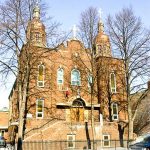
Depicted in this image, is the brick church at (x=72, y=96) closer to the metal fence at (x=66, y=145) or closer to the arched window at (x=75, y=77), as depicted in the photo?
the arched window at (x=75, y=77)

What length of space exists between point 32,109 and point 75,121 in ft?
17.5

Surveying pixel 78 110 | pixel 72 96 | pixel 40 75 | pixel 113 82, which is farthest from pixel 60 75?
pixel 113 82

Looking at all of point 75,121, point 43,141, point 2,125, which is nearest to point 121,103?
point 75,121

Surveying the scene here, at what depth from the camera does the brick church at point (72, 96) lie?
36.0 m

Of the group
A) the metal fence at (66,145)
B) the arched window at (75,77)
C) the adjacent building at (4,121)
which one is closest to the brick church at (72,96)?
Answer: the arched window at (75,77)

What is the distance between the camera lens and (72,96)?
40438mm

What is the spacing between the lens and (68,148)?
34.5 metres

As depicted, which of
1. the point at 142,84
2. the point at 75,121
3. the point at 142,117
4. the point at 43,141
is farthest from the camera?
the point at 142,117

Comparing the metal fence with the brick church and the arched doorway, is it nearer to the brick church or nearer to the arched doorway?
the brick church

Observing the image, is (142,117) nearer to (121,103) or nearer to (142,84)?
(121,103)

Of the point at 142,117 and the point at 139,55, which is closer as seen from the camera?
the point at 139,55

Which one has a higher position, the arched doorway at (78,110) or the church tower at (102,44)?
the church tower at (102,44)

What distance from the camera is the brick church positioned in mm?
35969

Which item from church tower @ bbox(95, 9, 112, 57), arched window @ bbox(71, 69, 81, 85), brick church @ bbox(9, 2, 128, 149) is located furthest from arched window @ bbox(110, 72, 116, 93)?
arched window @ bbox(71, 69, 81, 85)
